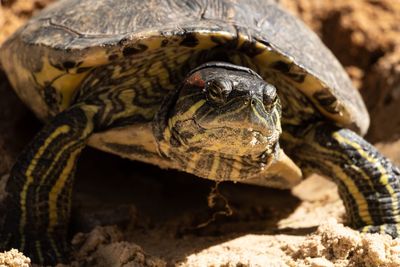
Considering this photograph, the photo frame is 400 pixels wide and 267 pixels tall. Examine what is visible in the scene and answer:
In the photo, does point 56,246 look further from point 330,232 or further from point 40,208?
point 330,232

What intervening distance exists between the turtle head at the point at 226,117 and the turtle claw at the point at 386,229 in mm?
916

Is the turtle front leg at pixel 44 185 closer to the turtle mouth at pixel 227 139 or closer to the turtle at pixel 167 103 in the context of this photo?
the turtle at pixel 167 103

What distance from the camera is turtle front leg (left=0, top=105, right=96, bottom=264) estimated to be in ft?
12.0

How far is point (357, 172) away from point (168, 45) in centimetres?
153

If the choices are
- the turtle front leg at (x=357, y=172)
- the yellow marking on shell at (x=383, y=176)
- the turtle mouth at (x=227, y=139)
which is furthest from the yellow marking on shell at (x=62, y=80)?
the yellow marking on shell at (x=383, y=176)

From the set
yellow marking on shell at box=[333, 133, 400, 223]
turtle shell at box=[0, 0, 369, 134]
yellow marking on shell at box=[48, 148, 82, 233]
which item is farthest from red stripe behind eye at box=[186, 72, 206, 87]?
yellow marking on shell at box=[333, 133, 400, 223]

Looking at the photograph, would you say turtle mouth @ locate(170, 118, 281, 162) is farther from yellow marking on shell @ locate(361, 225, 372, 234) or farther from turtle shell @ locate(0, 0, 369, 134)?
yellow marking on shell @ locate(361, 225, 372, 234)

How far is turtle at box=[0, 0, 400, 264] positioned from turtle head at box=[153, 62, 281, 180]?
0.06 feet

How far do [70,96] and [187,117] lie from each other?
126 centimetres

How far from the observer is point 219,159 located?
336 centimetres

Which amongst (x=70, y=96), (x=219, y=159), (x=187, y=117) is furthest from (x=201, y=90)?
(x=70, y=96)

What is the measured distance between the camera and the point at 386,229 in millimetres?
3797

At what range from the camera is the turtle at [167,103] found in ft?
11.7

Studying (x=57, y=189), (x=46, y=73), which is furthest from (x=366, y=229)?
(x=46, y=73)
